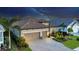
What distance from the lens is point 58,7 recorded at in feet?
9.24

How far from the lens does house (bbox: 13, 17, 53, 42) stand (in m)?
2.81

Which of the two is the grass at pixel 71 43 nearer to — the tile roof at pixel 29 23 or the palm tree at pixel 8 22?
the tile roof at pixel 29 23

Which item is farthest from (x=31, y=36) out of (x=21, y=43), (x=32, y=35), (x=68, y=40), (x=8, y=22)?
(x=68, y=40)

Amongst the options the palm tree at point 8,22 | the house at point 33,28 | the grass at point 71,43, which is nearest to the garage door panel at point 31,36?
the house at point 33,28

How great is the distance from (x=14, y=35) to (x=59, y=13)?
1.62ft

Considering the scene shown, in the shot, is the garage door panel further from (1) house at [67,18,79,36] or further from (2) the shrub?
(1) house at [67,18,79,36]

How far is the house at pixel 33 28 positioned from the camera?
2.81 m

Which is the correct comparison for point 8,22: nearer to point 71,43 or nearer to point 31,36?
point 31,36

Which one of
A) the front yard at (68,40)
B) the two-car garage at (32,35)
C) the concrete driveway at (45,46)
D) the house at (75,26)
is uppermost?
the house at (75,26)

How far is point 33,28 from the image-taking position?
9.24 feet

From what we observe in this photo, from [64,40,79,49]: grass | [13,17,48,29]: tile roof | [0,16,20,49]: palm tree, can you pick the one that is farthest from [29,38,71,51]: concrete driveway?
[0,16,20,49]: palm tree
